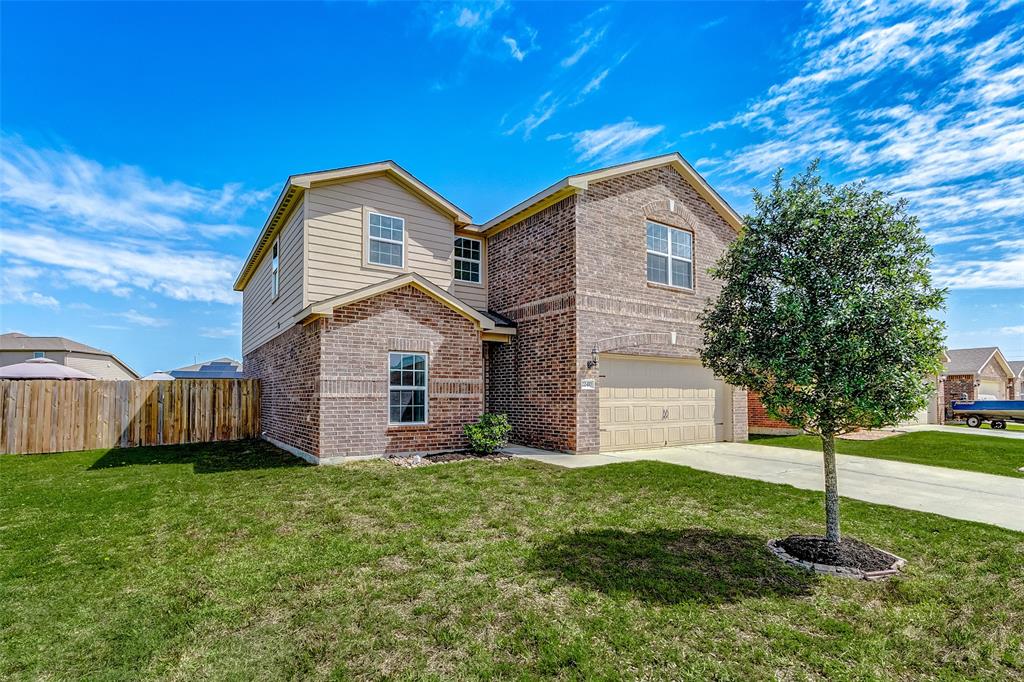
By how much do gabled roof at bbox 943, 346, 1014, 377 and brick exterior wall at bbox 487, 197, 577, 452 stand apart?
32252 millimetres

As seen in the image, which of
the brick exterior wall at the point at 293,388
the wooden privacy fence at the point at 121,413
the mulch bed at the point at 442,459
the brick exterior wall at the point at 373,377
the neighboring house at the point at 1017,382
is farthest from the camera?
the neighboring house at the point at 1017,382

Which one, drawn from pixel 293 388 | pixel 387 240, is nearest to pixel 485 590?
pixel 293 388

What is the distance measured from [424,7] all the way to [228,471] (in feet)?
35.5

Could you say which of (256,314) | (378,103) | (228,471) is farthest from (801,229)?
(256,314)

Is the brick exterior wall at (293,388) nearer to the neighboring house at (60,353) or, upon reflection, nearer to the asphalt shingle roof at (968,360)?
the neighboring house at (60,353)

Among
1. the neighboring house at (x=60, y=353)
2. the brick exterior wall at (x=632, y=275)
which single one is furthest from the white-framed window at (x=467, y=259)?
the neighboring house at (x=60, y=353)

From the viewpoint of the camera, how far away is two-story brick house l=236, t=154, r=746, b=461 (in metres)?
10.9

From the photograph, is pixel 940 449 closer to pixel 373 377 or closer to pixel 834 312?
pixel 834 312

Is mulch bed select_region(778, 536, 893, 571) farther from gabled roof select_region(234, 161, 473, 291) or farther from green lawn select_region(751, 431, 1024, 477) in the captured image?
gabled roof select_region(234, 161, 473, 291)

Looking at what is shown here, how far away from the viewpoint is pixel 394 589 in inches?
170

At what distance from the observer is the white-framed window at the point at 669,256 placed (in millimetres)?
13234

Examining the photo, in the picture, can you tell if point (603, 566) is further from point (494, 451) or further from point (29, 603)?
point (494, 451)

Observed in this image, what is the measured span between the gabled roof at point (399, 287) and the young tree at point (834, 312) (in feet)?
24.3

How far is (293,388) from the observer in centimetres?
1206
